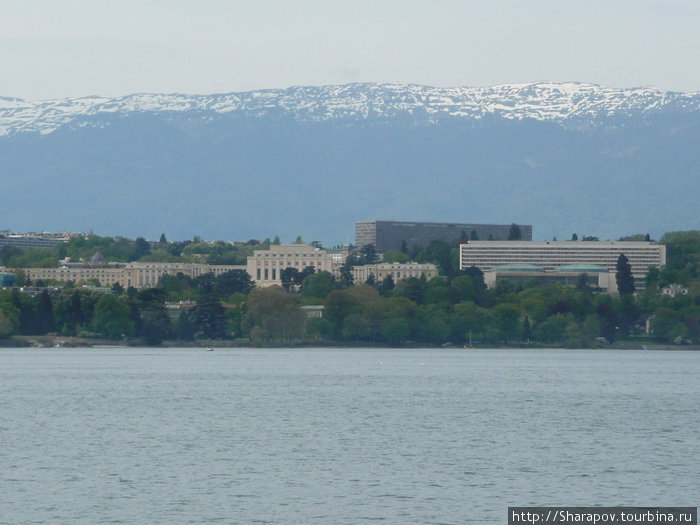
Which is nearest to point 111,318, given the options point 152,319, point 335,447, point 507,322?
point 152,319

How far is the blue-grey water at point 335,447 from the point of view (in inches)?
1537

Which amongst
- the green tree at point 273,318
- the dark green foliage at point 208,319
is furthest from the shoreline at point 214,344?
the green tree at point 273,318

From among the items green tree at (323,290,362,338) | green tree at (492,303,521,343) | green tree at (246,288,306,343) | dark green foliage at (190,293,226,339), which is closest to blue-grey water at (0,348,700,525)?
green tree at (246,288,306,343)

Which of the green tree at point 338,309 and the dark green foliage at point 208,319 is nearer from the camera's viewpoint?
the green tree at point 338,309

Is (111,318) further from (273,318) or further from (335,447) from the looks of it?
(335,447)

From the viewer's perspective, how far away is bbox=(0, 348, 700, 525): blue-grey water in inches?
1537

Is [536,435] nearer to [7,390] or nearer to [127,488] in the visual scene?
[127,488]

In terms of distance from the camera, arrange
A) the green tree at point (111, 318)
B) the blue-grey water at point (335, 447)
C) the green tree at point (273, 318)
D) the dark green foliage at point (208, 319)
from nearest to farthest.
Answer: the blue-grey water at point (335, 447) < the green tree at point (111, 318) < the green tree at point (273, 318) < the dark green foliage at point (208, 319)

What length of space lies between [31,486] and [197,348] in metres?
110

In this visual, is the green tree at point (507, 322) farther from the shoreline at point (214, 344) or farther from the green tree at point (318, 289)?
the green tree at point (318, 289)

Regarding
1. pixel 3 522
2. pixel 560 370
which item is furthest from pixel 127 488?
pixel 560 370

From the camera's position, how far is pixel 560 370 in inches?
4117

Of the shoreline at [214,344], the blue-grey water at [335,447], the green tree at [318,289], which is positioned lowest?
the blue-grey water at [335,447]

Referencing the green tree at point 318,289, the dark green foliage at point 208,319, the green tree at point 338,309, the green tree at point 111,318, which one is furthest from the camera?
the green tree at point 318,289
